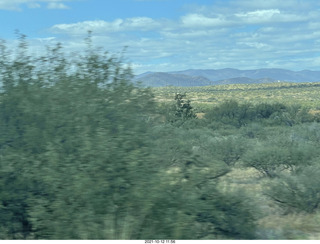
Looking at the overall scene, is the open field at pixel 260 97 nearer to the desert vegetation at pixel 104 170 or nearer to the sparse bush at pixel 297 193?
the sparse bush at pixel 297 193

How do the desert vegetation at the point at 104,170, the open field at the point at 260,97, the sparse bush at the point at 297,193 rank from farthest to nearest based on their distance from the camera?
the open field at the point at 260,97 → the sparse bush at the point at 297,193 → the desert vegetation at the point at 104,170

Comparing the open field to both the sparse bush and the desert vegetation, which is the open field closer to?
the sparse bush

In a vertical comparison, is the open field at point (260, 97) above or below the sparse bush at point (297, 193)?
below

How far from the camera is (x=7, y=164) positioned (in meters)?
8.07

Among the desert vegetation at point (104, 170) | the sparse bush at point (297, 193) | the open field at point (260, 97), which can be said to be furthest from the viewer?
the open field at point (260, 97)

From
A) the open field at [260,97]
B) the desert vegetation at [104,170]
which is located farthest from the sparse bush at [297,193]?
the open field at [260,97]

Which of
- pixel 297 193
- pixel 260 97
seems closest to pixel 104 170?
pixel 297 193

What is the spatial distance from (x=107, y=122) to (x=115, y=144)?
32.3 inches

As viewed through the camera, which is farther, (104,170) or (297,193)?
(297,193)

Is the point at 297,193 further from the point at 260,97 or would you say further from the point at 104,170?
the point at 260,97

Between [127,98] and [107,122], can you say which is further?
[127,98]

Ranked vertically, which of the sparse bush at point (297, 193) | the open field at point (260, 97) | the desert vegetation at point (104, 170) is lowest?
the open field at point (260, 97)
